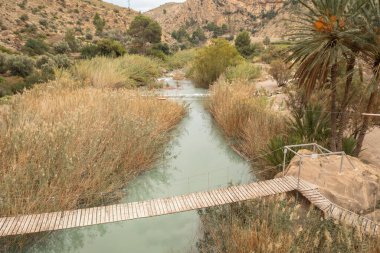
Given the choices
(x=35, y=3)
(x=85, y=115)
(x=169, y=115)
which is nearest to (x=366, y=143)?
(x=169, y=115)

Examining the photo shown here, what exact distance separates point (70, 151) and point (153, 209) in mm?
2032

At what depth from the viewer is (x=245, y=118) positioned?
28.7 feet

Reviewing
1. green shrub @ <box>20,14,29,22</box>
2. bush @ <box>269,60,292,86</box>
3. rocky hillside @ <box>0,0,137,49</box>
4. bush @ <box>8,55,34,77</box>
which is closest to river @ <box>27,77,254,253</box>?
bush @ <box>269,60,292,86</box>

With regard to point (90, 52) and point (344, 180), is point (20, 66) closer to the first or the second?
point (90, 52)

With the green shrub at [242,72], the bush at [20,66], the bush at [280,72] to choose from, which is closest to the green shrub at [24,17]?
the bush at [20,66]

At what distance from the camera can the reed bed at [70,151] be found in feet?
14.5

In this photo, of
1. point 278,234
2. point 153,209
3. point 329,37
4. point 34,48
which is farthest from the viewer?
point 34,48

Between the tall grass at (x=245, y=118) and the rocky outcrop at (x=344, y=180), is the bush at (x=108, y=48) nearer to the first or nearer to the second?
the tall grass at (x=245, y=118)

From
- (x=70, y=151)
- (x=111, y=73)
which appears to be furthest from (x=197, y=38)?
(x=70, y=151)

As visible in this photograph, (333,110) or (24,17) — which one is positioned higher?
(24,17)

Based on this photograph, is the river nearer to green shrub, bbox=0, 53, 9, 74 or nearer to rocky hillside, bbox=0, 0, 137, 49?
green shrub, bbox=0, 53, 9, 74

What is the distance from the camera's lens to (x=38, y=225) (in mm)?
3770

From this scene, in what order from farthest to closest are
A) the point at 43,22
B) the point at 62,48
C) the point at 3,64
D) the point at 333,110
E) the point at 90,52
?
the point at 43,22, the point at 62,48, the point at 90,52, the point at 3,64, the point at 333,110

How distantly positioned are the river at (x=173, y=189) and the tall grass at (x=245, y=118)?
37 cm
